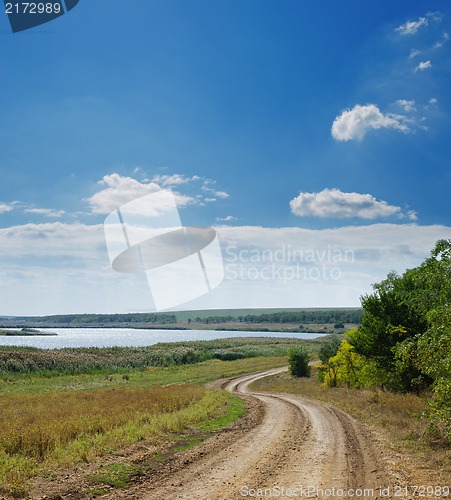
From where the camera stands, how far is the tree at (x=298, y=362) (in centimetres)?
5706

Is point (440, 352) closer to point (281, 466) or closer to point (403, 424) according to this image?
point (281, 466)

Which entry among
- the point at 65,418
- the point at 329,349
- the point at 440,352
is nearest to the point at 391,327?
the point at 440,352

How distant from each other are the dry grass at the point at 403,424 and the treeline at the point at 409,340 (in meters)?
0.85

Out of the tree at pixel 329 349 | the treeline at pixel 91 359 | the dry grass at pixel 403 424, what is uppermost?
the dry grass at pixel 403 424

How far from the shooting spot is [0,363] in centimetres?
6588

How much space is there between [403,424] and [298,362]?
3738 cm

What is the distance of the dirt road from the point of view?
1110cm

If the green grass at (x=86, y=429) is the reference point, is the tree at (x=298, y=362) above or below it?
below

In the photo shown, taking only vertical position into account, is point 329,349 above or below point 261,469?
below

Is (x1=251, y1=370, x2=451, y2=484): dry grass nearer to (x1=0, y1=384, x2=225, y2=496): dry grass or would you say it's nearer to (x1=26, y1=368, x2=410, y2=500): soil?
(x1=26, y1=368, x2=410, y2=500): soil

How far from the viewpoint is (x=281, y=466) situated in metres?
13.5

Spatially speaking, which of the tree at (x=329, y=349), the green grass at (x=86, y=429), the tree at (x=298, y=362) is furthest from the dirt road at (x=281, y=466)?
the tree at (x=298, y=362)

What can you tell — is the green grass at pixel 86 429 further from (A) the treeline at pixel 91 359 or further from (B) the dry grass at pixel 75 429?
(A) the treeline at pixel 91 359

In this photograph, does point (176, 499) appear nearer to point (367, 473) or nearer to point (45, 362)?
point (367, 473)
